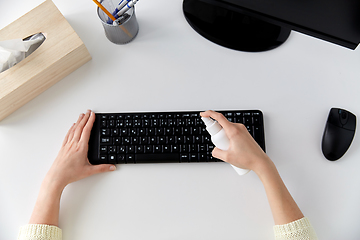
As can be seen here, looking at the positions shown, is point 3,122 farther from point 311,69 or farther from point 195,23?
point 311,69

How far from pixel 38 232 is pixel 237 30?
72 cm

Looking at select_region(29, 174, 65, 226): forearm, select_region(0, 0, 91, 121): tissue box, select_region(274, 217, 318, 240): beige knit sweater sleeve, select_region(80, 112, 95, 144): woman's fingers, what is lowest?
select_region(274, 217, 318, 240): beige knit sweater sleeve

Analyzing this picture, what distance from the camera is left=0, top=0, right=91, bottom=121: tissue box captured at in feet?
2.22

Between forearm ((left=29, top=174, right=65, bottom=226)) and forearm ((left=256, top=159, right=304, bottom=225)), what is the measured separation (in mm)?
488

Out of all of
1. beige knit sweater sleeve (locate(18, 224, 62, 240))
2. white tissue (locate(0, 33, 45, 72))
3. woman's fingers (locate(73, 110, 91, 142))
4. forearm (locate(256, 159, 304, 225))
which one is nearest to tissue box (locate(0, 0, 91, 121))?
white tissue (locate(0, 33, 45, 72))

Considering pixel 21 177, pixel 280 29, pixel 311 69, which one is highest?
pixel 280 29

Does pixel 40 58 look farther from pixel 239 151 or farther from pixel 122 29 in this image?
pixel 239 151

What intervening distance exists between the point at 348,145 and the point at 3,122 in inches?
35.9

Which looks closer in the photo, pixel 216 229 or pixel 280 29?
pixel 216 229

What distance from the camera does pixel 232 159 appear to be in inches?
24.2

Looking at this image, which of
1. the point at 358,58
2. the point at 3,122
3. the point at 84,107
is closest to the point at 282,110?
the point at 358,58

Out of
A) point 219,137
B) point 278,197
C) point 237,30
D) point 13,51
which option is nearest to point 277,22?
point 237,30

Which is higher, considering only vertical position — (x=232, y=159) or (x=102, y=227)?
(x=232, y=159)

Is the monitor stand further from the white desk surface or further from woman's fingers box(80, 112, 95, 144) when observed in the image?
woman's fingers box(80, 112, 95, 144)
